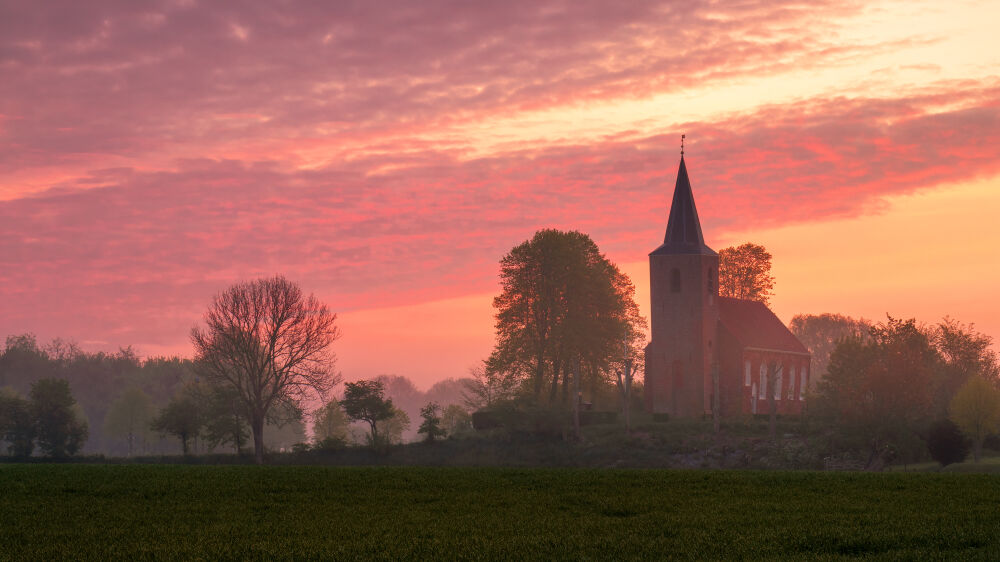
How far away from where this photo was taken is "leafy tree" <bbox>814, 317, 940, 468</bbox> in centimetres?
5725

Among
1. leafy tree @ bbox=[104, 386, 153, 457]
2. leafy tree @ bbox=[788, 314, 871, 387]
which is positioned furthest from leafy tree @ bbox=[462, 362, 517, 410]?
leafy tree @ bbox=[788, 314, 871, 387]

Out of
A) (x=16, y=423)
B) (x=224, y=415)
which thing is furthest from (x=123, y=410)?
(x=224, y=415)

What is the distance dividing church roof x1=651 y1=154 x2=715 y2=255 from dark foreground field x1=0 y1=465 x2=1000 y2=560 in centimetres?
5160

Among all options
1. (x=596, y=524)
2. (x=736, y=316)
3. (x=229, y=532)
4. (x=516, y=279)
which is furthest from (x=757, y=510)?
(x=736, y=316)

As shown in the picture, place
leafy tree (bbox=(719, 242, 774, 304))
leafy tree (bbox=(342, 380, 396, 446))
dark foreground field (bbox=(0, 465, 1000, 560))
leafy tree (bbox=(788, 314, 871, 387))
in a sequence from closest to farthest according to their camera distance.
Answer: dark foreground field (bbox=(0, 465, 1000, 560)) < leafy tree (bbox=(342, 380, 396, 446)) < leafy tree (bbox=(719, 242, 774, 304)) < leafy tree (bbox=(788, 314, 871, 387))

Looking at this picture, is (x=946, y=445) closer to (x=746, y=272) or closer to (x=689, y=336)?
(x=689, y=336)

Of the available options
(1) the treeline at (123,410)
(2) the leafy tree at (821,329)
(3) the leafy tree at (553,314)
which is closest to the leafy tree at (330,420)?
(1) the treeline at (123,410)

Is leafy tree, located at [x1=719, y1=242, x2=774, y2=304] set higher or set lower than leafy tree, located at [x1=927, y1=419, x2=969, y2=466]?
higher

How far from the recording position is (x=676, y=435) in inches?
2645

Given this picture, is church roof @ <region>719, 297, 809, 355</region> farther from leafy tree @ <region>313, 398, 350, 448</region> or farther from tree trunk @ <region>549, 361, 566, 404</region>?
leafy tree @ <region>313, 398, 350, 448</region>

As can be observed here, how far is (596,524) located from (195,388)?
209ft

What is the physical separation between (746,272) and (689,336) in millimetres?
26490

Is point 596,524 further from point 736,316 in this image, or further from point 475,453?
point 736,316

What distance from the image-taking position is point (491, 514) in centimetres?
2405
